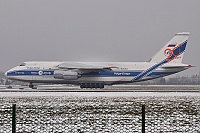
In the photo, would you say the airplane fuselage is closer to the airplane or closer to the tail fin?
the airplane

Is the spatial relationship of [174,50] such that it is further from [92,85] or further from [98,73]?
[92,85]

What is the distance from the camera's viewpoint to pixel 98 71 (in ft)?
177

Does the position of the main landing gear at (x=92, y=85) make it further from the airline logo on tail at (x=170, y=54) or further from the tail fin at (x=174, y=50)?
the tail fin at (x=174, y=50)

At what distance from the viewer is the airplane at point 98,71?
2080 inches

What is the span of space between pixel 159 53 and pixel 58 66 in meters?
14.3

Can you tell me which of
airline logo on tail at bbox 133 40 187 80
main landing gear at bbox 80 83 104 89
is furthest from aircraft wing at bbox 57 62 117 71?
airline logo on tail at bbox 133 40 187 80

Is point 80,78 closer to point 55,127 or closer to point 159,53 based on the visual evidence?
point 159,53

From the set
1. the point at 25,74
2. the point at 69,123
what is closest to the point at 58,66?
the point at 25,74

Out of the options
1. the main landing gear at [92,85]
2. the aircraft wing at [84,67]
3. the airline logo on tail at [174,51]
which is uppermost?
the airline logo on tail at [174,51]

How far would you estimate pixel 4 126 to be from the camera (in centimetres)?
1390

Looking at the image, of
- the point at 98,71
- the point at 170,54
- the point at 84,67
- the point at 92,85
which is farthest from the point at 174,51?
the point at 84,67

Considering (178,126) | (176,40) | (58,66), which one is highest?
(176,40)

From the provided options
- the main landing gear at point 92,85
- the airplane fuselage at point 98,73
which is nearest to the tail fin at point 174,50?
the airplane fuselage at point 98,73

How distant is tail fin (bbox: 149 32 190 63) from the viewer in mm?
54469
